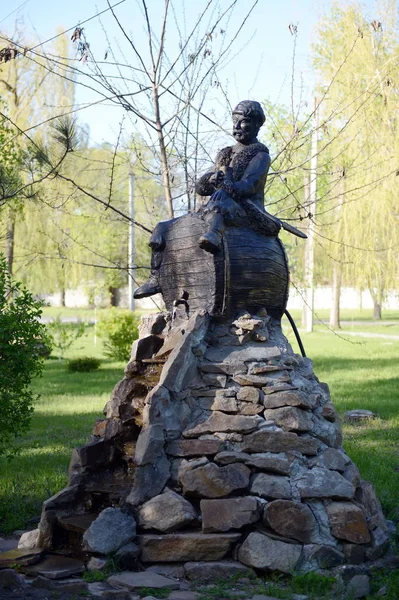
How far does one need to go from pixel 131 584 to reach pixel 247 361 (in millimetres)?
1777

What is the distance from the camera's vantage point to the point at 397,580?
518 cm

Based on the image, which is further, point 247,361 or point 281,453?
point 247,361

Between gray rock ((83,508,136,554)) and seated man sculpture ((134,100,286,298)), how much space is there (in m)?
1.86

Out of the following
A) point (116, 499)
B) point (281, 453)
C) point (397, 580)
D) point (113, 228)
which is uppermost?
point (113, 228)

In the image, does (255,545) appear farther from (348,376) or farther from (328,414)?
(348,376)

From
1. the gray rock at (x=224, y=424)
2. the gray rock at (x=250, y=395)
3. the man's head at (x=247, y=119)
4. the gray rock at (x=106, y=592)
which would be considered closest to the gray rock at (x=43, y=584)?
the gray rock at (x=106, y=592)

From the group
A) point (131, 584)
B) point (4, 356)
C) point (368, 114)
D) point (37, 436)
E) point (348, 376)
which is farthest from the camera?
point (368, 114)

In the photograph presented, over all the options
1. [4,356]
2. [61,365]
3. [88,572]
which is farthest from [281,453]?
[61,365]

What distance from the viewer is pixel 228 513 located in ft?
17.3

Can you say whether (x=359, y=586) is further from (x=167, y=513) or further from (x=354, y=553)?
(x=167, y=513)

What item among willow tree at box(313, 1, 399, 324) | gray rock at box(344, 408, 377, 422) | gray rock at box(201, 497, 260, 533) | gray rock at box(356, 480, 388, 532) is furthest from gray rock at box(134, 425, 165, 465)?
willow tree at box(313, 1, 399, 324)

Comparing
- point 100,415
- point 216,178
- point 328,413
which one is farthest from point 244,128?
point 100,415

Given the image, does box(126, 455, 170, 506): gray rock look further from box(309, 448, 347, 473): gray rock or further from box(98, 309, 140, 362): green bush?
box(98, 309, 140, 362): green bush

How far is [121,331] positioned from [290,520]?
1304 centimetres
